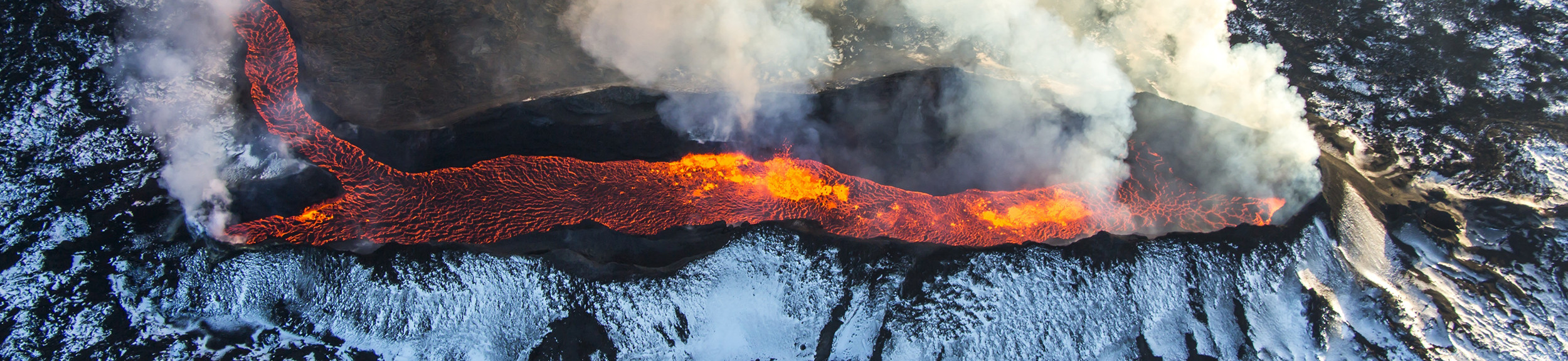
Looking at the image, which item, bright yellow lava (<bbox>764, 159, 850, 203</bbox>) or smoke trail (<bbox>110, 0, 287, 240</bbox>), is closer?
smoke trail (<bbox>110, 0, 287, 240</bbox>)

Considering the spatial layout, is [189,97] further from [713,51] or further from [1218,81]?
[1218,81]

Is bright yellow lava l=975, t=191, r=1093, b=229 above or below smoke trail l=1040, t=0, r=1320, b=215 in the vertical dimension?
below

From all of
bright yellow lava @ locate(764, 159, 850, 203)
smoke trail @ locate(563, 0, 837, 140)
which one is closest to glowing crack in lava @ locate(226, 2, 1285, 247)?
bright yellow lava @ locate(764, 159, 850, 203)

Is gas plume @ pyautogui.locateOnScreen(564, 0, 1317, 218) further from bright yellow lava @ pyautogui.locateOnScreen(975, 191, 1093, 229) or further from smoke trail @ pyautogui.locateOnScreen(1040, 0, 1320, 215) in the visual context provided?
bright yellow lava @ pyautogui.locateOnScreen(975, 191, 1093, 229)

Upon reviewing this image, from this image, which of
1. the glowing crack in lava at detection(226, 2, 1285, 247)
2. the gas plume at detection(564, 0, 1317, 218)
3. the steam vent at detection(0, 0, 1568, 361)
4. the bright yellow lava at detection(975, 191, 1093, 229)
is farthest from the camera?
the gas plume at detection(564, 0, 1317, 218)

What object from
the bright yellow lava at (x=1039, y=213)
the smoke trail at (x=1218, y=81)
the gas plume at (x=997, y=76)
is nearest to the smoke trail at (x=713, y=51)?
the gas plume at (x=997, y=76)

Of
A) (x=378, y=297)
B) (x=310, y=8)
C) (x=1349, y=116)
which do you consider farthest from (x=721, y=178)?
(x=1349, y=116)
